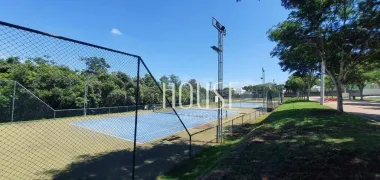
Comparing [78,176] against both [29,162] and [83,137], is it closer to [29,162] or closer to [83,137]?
[29,162]

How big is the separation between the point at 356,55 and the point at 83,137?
18363 mm

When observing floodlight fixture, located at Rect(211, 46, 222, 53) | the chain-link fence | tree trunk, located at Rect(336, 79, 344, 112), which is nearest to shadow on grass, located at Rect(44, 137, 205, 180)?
the chain-link fence

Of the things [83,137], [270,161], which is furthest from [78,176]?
[83,137]

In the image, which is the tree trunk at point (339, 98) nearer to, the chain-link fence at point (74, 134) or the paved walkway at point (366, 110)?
the paved walkway at point (366, 110)

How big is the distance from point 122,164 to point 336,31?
15299 mm

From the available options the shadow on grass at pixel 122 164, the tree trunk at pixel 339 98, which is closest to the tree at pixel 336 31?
the tree trunk at pixel 339 98

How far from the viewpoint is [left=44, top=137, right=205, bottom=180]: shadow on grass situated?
6207mm

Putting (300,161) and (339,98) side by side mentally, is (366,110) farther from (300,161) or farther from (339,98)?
(300,161)

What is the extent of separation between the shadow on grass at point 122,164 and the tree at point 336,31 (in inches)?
404

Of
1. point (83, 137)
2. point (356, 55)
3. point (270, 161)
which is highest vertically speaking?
point (356, 55)

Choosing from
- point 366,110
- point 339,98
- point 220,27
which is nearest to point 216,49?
point 220,27

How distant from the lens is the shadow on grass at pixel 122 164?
20.4 feet

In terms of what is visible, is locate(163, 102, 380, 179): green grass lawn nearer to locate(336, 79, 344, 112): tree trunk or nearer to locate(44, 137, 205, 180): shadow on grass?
locate(44, 137, 205, 180): shadow on grass

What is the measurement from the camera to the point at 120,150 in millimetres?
9367
